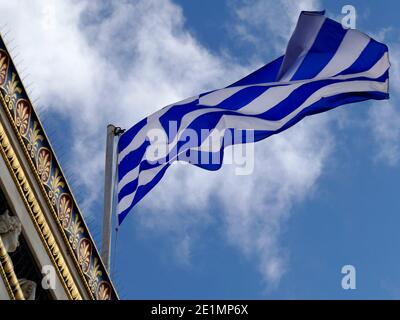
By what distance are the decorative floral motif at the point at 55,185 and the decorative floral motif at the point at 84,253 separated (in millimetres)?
1027

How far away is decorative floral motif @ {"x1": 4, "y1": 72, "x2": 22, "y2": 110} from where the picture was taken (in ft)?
62.7

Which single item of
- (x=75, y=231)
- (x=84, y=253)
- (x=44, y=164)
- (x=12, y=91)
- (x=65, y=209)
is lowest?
(x=84, y=253)

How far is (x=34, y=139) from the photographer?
1986cm

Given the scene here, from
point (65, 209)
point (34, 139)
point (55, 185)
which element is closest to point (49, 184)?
point (55, 185)

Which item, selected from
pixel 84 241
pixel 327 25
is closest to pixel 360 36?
pixel 327 25

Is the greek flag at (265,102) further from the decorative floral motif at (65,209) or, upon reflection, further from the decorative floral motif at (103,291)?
the decorative floral motif at (103,291)

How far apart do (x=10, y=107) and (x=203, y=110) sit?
4.01 m

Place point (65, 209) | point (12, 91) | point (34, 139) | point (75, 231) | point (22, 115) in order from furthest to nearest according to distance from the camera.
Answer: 1. point (75, 231)
2. point (65, 209)
3. point (34, 139)
4. point (22, 115)
5. point (12, 91)

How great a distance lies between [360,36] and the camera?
22.4 metres

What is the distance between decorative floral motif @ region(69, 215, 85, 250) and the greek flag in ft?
2.50

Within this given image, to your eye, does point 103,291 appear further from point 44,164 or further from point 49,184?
point 44,164

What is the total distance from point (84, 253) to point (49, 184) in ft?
4.97

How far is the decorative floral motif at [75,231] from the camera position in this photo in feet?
67.4

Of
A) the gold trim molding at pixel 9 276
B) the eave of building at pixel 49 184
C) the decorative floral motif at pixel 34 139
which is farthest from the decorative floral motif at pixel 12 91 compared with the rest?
the gold trim molding at pixel 9 276
